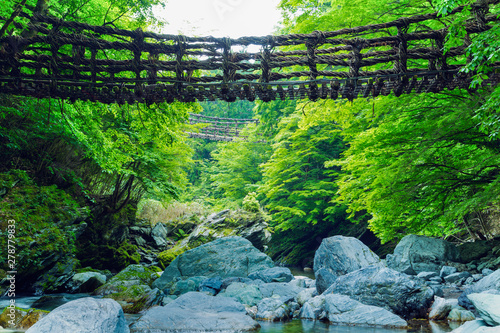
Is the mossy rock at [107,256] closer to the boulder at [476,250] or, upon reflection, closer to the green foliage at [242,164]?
the green foliage at [242,164]

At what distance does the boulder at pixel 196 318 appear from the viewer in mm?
5262

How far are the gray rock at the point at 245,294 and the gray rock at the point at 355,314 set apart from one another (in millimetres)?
1659

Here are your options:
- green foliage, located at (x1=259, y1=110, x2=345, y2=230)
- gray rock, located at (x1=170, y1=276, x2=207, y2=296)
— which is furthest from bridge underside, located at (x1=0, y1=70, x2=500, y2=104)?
green foliage, located at (x1=259, y1=110, x2=345, y2=230)

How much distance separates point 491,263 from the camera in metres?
7.98

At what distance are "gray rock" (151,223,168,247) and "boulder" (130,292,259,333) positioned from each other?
8897mm

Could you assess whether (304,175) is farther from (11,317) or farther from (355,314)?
(11,317)

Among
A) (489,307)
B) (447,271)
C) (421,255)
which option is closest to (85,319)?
(489,307)

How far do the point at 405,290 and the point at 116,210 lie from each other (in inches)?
429

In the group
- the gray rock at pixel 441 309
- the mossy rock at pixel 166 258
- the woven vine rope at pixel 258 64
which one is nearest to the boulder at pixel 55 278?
the mossy rock at pixel 166 258

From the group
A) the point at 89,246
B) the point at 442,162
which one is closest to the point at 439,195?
the point at 442,162

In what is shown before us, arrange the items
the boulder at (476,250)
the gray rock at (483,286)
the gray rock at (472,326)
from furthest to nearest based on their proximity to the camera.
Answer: the boulder at (476,250) → the gray rock at (483,286) → the gray rock at (472,326)

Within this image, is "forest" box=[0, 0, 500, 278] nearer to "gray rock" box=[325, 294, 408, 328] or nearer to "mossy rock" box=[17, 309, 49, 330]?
"mossy rock" box=[17, 309, 49, 330]

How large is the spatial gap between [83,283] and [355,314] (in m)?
6.72

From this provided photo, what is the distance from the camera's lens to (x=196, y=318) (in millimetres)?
5566
